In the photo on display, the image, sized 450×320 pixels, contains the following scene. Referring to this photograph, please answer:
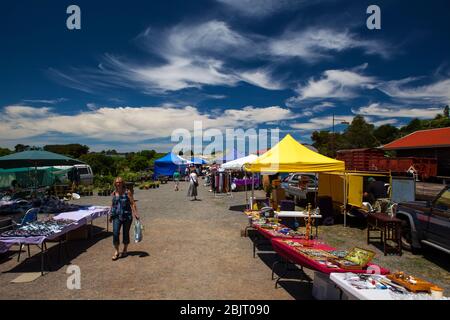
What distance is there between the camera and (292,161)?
979 cm

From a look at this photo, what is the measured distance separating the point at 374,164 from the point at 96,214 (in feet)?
58.8

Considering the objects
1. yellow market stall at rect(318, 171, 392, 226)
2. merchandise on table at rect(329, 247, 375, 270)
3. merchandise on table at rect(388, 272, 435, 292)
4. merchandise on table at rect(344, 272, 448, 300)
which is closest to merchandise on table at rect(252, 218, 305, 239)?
merchandise on table at rect(329, 247, 375, 270)

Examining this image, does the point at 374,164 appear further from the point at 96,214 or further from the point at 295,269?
the point at 96,214

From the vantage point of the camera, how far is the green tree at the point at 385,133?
6241 centimetres

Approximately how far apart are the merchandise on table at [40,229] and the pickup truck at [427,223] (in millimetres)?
8307

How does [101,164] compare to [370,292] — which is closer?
[370,292]

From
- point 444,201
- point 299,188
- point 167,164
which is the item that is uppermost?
point 167,164

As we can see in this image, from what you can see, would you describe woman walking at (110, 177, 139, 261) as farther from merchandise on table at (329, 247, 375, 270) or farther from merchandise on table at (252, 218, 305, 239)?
merchandise on table at (329, 247, 375, 270)

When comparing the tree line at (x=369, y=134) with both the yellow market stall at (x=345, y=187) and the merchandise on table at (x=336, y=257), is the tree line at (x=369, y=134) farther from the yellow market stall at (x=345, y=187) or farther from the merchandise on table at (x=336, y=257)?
the merchandise on table at (x=336, y=257)

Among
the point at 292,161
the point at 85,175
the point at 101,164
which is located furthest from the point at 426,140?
the point at 101,164

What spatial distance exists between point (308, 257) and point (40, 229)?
5.57 metres

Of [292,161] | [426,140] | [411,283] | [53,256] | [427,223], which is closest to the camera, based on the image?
[411,283]
